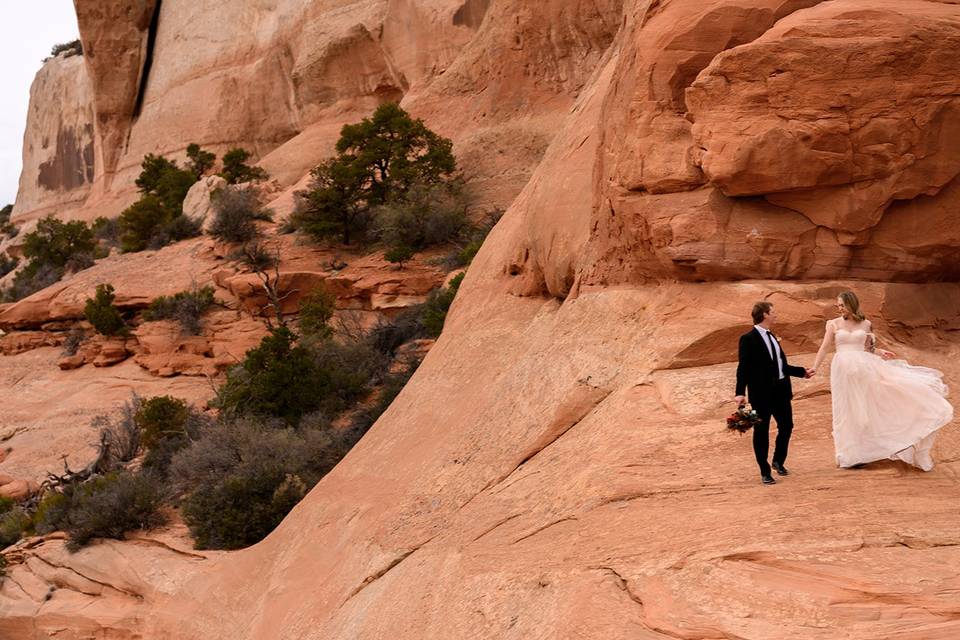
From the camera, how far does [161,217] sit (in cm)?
2805

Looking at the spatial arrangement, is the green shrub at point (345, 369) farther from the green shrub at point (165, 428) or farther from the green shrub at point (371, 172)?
the green shrub at point (371, 172)

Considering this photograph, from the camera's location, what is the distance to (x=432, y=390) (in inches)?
379

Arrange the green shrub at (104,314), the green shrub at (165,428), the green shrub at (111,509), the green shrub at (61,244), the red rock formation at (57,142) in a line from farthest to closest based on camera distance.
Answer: the red rock formation at (57,142)
the green shrub at (61,244)
the green shrub at (104,314)
the green shrub at (165,428)
the green shrub at (111,509)

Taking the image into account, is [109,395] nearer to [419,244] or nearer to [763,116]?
[419,244]

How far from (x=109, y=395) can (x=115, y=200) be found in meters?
17.5

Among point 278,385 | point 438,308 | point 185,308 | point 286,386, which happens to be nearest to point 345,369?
point 286,386

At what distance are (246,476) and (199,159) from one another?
20.9 metres

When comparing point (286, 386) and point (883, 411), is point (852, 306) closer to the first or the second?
point (883, 411)

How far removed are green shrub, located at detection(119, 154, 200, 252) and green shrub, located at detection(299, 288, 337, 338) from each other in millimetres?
7539

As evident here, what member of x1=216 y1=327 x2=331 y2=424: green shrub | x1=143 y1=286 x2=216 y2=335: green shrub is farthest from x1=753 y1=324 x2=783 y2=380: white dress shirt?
x1=143 y1=286 x2=216 y2=335: green shrub

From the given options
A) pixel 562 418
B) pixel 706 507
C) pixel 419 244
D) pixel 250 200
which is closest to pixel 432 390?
pixel 562 418

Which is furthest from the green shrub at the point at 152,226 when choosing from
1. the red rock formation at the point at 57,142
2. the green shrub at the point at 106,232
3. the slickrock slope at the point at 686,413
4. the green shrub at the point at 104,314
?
the slickrock slope at the point at 686,413

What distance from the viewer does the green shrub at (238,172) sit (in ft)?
91.6

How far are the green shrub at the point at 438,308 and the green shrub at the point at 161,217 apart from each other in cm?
1136
